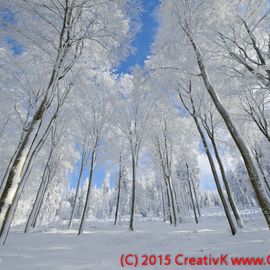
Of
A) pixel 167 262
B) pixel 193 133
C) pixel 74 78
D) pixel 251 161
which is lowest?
pixel 167 262

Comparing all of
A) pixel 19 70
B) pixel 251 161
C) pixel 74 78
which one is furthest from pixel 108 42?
pixel 251 161

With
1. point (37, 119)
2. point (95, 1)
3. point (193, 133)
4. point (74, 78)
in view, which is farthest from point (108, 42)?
point (193, 133)

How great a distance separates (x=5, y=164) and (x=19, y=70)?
1354 cm

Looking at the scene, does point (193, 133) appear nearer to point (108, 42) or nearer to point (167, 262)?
point (108, 42)

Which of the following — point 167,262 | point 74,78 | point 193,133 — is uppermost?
point 193,133

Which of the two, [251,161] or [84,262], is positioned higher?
[251,161]

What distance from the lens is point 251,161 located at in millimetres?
5035

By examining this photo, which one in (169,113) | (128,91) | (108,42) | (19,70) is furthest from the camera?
(169,113)

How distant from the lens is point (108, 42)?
6719 millimetres

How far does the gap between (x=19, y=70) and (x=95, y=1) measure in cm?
500

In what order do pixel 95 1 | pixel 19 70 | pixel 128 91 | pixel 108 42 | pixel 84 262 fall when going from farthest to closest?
pixel 128 91 < pixel 19 70 < pixel 108 42 < pixel 95 1 < pixel 84 262

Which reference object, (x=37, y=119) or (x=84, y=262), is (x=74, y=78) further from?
(x=84, y=262)

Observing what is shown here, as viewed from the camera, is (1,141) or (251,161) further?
(1,141)

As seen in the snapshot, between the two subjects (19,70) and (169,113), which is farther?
(169,113)
